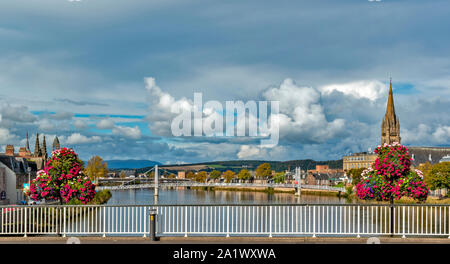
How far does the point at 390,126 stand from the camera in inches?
7539

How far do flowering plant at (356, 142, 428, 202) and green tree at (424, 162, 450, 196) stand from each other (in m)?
59.9

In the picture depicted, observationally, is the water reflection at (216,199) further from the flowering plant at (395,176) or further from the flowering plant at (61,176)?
the flowering plant at (395,176)

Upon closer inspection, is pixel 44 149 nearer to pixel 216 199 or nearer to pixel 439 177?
pixel 216 199

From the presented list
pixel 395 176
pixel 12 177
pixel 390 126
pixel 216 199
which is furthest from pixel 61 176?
pixel 390 126

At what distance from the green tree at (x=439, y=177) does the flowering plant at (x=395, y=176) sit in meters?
59.9

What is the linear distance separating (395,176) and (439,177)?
2408 inches

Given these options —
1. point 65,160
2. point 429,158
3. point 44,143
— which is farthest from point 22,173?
point 429,158

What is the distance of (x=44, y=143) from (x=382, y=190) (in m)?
99.5

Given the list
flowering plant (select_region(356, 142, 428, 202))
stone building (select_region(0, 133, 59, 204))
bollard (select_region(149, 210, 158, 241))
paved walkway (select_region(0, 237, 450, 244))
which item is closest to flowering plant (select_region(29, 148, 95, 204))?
paved walkway (select_region(0, 237, 450, 244))

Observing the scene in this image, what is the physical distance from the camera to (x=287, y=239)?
1967 centimetres

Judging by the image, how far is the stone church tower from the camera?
628 ft

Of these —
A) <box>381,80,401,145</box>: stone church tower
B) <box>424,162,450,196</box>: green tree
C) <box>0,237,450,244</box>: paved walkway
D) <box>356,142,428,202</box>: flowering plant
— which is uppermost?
<box>381,80,401,145</box>: stone church tower

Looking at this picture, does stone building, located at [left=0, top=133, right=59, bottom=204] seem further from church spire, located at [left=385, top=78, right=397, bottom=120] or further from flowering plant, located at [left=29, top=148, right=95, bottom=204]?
church spire, located at [left=385, top=78, right=397, bottom=120]
